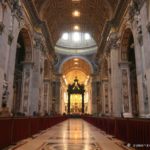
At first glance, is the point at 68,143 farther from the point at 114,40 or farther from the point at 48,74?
the point at 48,74

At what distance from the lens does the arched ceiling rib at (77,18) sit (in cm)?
1623

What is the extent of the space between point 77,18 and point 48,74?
6.88 m

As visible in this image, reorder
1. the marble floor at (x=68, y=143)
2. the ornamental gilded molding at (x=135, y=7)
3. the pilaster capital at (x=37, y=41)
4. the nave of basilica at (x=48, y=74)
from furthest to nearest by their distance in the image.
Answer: the pilaster capital at (x=37, y=41)
the ornamental gilded molding at (x=135, y=7)
the nave of basilica at (x=48, y=74)
the marble floor at (x=68, y=143)

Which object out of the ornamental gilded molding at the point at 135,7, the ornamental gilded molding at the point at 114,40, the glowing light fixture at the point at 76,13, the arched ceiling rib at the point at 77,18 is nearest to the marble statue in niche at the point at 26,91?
the arched ceiling rib at the point at 77,18

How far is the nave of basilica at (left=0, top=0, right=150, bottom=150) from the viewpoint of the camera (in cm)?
535

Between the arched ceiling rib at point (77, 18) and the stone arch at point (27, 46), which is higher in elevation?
the arched ceiling rib at point (77, 18)

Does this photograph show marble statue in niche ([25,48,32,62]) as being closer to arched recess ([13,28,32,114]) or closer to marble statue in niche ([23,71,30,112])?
arched recess ([13,28,32,114])

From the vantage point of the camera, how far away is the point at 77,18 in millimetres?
21484

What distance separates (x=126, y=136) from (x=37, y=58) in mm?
10569

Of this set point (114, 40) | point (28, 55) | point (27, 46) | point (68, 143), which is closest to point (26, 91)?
Result: point (28, 55)

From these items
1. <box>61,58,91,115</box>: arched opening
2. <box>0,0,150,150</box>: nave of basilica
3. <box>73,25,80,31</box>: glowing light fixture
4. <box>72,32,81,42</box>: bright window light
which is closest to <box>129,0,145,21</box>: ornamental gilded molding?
<box>0,0,150,150</box>: nave of basilica

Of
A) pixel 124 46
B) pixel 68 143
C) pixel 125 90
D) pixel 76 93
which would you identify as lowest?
pixel 68 143

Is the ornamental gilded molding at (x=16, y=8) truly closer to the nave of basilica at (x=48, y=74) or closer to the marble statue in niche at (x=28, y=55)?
the nave of basilica at (x=48, y=74)

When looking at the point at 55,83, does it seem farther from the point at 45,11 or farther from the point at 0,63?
the point at 0,63
